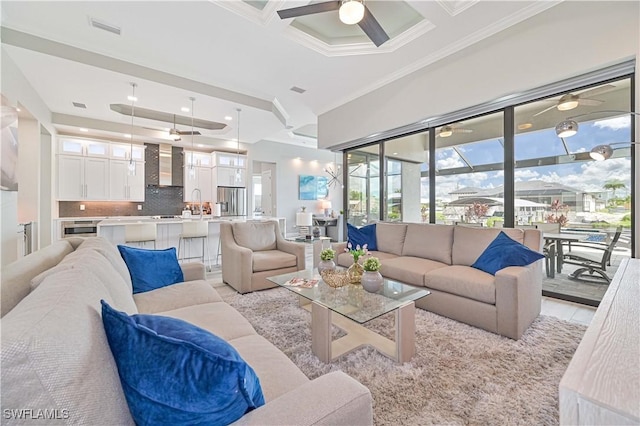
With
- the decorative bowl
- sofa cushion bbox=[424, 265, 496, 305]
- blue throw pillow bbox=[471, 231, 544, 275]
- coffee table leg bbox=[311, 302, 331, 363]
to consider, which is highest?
blue throw pillow bbox=[471, 231, 544, 275]

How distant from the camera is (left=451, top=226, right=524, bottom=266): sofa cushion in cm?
301

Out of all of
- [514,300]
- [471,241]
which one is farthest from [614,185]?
[514,300]

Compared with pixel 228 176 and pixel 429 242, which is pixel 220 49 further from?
pixel 228 176

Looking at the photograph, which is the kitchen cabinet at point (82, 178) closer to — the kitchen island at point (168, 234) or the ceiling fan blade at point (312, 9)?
the kitchen island at point (168, 234)

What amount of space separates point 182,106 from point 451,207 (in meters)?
5.02

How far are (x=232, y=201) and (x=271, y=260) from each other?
447cm

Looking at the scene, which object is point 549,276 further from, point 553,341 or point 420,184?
point 420,184

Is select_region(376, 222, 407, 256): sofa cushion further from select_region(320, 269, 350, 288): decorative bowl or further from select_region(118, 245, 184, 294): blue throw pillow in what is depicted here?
select_region(118, 245, 184, 294): blue throw pillow

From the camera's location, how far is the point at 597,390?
2.01 ft

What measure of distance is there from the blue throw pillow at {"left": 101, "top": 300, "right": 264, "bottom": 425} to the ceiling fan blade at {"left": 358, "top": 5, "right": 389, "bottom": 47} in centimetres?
272

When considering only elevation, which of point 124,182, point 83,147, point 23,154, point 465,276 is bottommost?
point 465,276

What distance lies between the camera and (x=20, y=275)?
1256 mm
